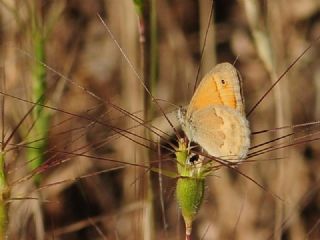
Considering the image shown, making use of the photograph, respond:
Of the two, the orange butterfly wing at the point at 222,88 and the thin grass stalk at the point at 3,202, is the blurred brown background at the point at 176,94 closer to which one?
the orange butterfly wing at the point at 222,88

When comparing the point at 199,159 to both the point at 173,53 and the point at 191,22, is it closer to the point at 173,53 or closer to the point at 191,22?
the point at 173,53

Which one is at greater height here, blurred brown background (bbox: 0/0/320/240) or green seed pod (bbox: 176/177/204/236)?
blurred brown background (bbox: 0/0/320/240)

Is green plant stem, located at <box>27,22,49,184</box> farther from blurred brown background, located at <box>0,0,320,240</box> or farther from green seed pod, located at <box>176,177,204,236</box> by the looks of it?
blurred brown background, located at <box>0,0,320,240</box>

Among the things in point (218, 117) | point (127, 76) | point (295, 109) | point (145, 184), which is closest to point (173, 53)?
point (127, 76)

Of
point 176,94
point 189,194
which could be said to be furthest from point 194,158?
point 176,94

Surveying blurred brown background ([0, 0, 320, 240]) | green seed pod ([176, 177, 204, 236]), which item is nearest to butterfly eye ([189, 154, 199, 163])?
green seed pod ([176, 177, 204, 236])

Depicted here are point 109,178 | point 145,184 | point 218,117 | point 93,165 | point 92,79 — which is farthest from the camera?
point 92,79
